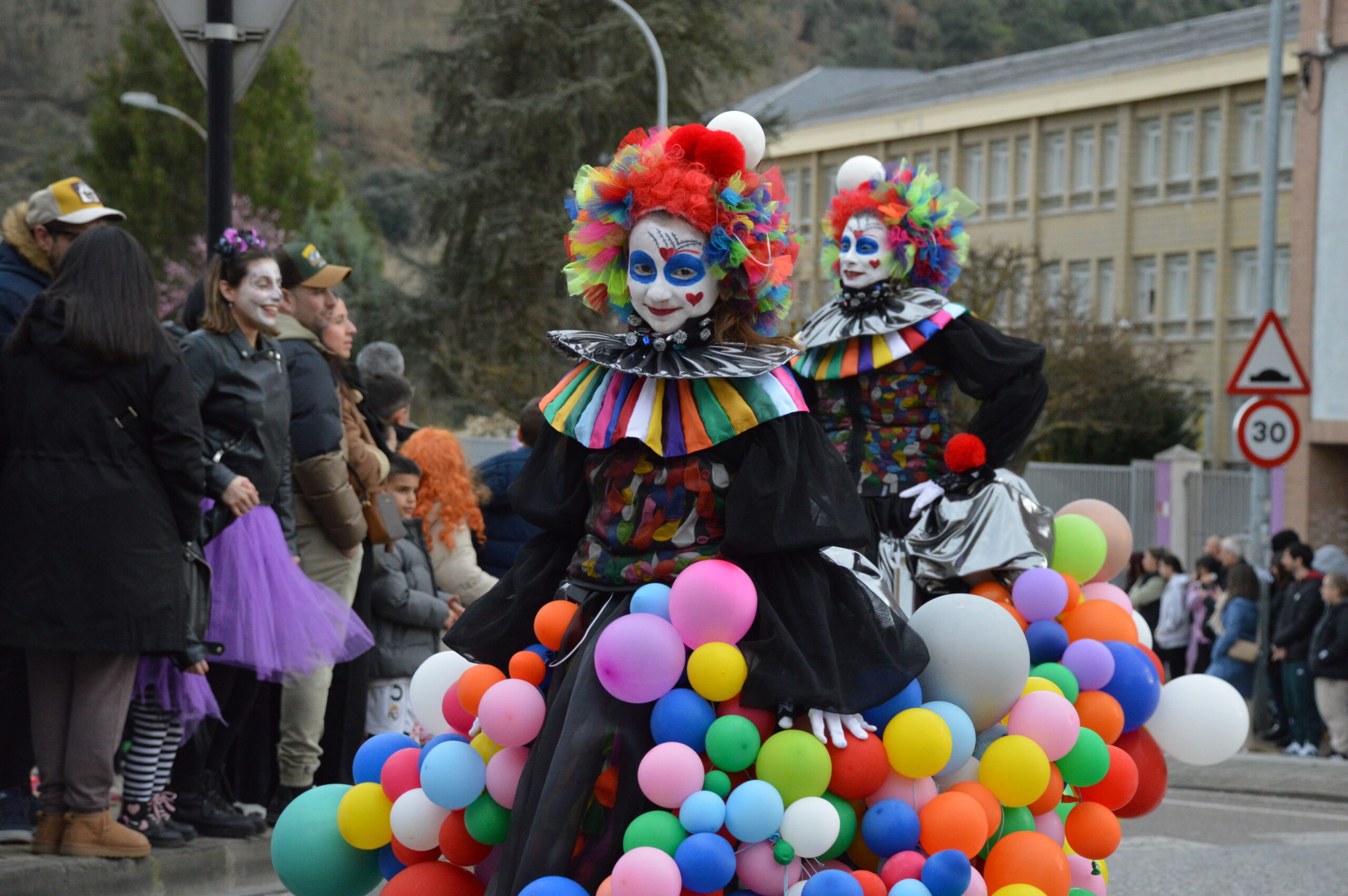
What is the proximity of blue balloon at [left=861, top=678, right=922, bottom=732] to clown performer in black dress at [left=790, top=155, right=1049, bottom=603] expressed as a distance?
212cm

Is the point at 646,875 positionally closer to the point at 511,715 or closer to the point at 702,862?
the point at 702,862

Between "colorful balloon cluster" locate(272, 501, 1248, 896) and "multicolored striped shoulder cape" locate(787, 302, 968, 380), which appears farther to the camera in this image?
"multicolored striped shoulder cape" locate(787, 302, 968, 380)

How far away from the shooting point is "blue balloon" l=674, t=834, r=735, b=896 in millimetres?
3514

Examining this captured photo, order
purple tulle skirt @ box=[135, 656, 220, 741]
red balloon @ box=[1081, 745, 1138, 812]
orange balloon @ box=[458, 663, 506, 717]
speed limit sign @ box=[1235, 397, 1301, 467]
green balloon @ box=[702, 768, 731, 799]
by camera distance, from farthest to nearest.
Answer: speed limit sign @ box=[1235, 397, 1301, 467] → purple tulle skirt @ box=[135, 656, 220, 741] → red balloon @ box=[1081, 745, 1138, 812] → orange balloon @ box=[458, 663, 506, 717] → green balloon @ box=[702, 768, 731, 799]

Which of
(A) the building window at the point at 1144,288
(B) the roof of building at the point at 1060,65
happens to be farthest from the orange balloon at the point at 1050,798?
(A) the building window at the point at 1144,288

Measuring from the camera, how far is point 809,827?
3.59 metres

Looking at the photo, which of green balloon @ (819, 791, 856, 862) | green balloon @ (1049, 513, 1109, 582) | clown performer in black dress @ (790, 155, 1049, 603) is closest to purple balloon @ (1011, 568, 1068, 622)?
green balloon @ (1049, 513, 1109, 582)

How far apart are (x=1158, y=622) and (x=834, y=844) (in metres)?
12.2

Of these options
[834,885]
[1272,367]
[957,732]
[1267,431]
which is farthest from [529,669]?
[1272,367]

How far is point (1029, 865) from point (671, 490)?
125cm

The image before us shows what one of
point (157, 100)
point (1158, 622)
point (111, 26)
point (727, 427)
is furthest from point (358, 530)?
point (111, 26)

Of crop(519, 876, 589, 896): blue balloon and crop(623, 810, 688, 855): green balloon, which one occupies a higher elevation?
crop(623, 810, 688, 855): green balloon

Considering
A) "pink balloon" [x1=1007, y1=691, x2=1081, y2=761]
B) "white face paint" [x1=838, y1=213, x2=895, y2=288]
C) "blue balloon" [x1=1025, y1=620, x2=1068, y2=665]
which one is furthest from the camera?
"white face paint" [x1=838, y1=213, x2=895, y2=288]

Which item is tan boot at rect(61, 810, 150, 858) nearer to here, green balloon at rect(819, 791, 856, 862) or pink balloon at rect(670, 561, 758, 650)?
pink balloon at rect(670, 561, 758, 650)
